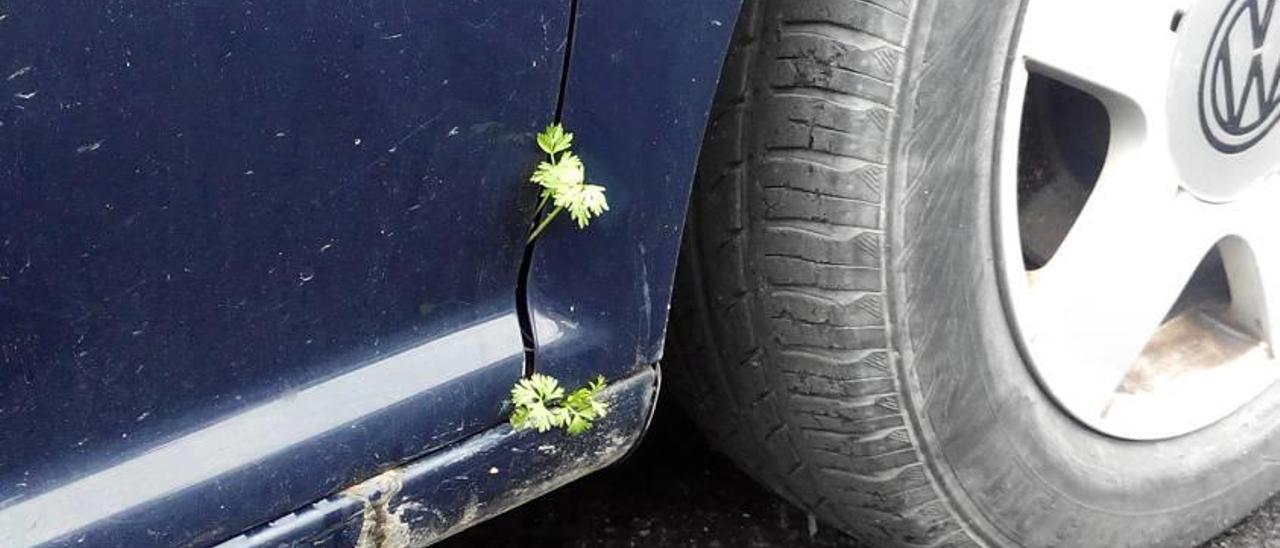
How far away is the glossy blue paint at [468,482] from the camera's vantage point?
4.00 feet

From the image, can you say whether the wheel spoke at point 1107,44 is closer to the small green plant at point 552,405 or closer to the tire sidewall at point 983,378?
the tire sidewall at point 983,378

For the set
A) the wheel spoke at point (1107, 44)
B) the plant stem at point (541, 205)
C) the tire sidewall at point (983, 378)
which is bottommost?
the tire sidewall at point (983, 378)

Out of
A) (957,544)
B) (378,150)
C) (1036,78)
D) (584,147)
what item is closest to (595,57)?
(584,147)

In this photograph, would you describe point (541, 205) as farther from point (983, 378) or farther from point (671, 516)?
point (671, 516)

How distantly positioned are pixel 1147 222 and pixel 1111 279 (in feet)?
0.24

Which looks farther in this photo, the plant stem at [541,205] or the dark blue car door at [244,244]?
the plant stem at [541,205]

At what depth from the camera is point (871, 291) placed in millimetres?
1380

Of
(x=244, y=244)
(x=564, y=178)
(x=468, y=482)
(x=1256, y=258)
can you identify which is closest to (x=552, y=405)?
(x=468, y=482)

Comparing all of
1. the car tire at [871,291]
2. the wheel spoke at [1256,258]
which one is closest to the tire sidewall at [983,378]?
the car tire at [871,291]

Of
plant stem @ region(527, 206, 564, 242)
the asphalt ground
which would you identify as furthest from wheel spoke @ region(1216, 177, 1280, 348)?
plant stem @ region(527, 206, 564, 242)

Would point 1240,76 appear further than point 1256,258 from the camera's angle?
No

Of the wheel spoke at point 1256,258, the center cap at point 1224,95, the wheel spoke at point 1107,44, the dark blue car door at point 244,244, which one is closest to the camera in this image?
the dark blue car door at point 244,244

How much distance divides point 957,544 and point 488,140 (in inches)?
29.2

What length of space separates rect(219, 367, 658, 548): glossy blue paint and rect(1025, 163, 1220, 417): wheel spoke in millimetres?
511
